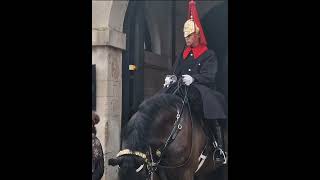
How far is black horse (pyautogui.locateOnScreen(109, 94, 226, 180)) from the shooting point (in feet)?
14.2

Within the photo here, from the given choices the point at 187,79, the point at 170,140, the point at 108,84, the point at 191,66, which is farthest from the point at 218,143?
the point at 108,84

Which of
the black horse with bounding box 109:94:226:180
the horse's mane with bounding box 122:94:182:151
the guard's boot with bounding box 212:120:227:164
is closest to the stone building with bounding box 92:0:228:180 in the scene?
the horse's mane with bounding box 122:94:182:151

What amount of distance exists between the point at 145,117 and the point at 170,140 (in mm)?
366

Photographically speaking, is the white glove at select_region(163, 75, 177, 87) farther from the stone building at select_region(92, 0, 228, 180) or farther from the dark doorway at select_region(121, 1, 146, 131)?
the dark doorway at select_region(121, 1, 146, 131)

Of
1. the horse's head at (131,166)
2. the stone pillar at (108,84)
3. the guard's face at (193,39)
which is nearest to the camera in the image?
the horse's head at (131,166)

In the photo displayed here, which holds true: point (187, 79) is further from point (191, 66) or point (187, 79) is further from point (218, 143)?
point (218, 143)

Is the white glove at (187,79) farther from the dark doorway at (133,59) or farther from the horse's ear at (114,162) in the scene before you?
the horse's ear at (114,162)

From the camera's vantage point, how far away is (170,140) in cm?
438

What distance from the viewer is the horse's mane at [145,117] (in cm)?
429

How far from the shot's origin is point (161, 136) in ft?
14.4

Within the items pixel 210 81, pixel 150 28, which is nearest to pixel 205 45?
pixel 210 81

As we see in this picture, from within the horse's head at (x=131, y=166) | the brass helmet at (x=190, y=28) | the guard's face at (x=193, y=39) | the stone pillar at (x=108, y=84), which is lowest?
the horse's head at (x=131, y=166)

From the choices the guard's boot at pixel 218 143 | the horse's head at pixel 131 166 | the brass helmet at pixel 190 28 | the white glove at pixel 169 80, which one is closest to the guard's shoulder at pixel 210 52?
the brass helmet at pixel 190 28

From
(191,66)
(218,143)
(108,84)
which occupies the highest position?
(191,66)
